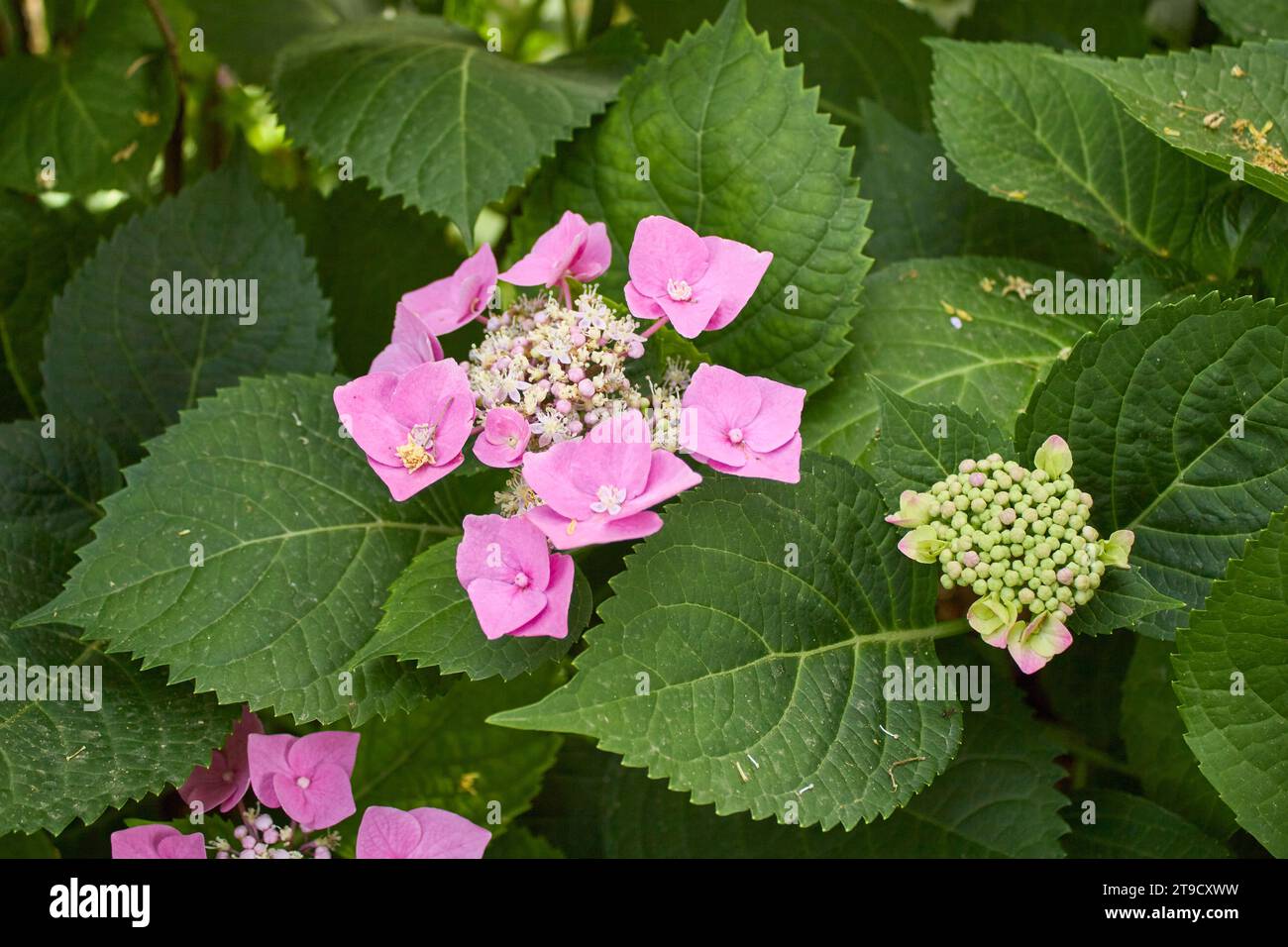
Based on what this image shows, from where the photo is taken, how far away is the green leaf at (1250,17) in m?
1.19

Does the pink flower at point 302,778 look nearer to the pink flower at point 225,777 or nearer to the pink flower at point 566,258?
the pink flower at point 225,777

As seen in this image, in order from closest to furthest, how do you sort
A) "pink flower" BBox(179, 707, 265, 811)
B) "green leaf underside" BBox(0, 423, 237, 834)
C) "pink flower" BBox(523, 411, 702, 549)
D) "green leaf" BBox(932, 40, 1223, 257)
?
1. "pink flower" BBox(523, 411, 702, 549)
2. "green leaf underside" BBox(0, 423, 237, 834)
3. "pink flower" BBox(179, 707, 265, 811)
4. "green leaf" BBox(932, 40, 1223, 257)

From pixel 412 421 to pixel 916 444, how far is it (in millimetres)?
379

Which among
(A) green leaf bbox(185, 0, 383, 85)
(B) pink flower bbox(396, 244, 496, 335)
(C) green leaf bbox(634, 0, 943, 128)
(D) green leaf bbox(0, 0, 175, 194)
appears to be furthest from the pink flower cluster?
(C) green leaf bbox(634, 0, 943, 128)

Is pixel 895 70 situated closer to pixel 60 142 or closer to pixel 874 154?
pixel 874 154

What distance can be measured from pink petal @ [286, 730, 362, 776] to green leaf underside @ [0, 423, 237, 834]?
0.20ft

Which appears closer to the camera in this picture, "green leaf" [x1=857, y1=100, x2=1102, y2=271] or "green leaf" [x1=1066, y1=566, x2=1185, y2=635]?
"green leaf" [x1=1066, y1=566, x2=1185, y2=635]

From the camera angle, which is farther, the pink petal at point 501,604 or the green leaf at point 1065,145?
the green leaf at point 1065,145

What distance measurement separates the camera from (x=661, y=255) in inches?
35.9

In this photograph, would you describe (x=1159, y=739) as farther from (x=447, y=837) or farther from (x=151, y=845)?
(x=151, y=845)

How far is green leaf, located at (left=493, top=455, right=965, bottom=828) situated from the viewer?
79cm

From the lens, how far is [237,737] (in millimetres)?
1048

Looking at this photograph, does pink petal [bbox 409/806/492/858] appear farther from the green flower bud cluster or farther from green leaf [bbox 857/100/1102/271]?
green leaf [bbox 857/100/1102/271]

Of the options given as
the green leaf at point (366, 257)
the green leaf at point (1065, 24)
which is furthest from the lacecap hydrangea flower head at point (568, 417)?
the green leaf at point (1065, 24)
